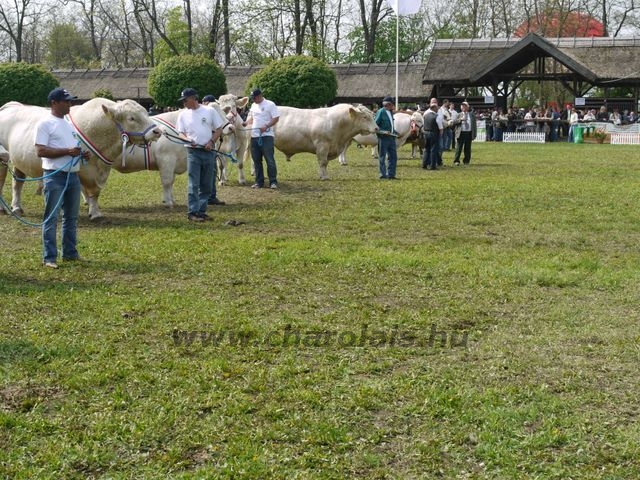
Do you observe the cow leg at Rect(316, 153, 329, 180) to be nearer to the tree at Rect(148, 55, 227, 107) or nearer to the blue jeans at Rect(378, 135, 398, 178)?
the blue jeans at Rect(378, 135, 398, 178)

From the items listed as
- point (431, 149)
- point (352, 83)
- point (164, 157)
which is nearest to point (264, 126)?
point (164, 157)

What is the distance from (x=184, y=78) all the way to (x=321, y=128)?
2507cm

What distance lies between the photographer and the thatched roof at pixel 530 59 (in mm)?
42625

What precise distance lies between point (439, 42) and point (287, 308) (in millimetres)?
43611

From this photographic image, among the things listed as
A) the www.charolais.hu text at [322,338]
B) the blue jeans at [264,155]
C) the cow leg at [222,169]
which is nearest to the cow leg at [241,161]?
the cow leg at [222,169]

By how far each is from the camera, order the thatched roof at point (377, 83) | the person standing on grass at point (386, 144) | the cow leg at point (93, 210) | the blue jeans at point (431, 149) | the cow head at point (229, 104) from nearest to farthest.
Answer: the cow leg at point (93, 210), the cow head at point (229, 104), the person standing on grass at point (386, 144), the blue jeans at point (431, 149), the thatched roof at point (377, 83)

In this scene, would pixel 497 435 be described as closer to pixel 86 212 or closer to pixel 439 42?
pixel 86 212

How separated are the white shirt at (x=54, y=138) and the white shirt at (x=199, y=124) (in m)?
3.38

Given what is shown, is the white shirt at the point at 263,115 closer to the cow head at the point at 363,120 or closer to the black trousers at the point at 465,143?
the cow head at the point at 363,120

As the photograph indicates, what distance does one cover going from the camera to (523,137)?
132 ft

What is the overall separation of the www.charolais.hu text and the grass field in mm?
25

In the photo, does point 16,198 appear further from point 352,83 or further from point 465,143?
point 352,83

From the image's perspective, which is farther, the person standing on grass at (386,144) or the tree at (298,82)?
the tree at (298,82)

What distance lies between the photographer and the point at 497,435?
463cm
